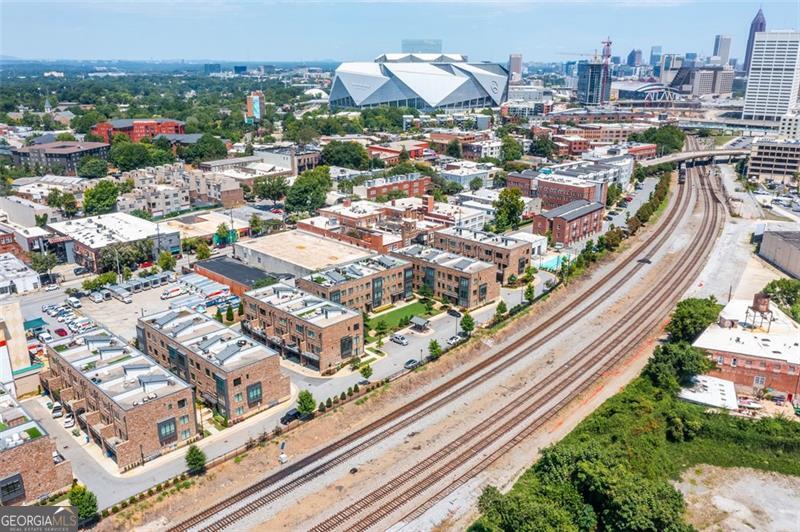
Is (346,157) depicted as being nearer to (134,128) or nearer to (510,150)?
(510,150)

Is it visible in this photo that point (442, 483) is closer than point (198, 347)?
Yes

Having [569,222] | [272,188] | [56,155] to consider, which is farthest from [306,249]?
[56,155]

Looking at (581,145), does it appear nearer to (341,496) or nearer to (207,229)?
(207,229)

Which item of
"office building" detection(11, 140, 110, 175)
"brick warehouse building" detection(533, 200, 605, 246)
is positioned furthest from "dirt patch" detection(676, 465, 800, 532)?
"office building" detection(11, 140, 110, 175)

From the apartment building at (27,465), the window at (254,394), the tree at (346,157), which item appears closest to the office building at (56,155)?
the tree at (346,157)

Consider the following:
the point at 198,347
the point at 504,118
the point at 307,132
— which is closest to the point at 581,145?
the point at 504,118

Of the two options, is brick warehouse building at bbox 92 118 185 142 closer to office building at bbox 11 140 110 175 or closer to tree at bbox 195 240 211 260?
office building at bbox 11 140 110 175
